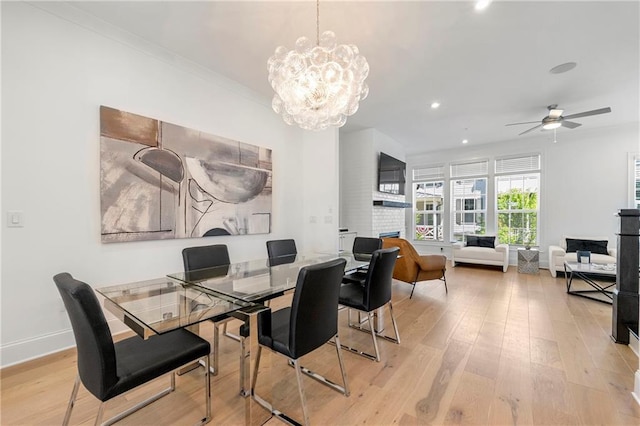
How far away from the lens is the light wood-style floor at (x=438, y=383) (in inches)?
62.8

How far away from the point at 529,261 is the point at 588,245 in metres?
0.99

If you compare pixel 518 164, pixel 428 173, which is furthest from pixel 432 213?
pixel 518 164

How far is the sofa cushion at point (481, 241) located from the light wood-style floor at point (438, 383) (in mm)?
3158

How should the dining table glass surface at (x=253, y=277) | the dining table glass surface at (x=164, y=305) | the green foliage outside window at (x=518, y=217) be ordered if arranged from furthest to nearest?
the green foliage outside window at (x=518, y=217) → the dining table glass surface at (x=253, y=277) → the dining table glass surface at (x=164, y=305)

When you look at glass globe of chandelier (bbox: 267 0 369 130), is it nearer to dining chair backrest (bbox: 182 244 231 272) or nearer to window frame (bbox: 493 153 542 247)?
dining chair backrest (bbox: 182 244 231 272)

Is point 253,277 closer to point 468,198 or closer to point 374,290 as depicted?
point 374,290

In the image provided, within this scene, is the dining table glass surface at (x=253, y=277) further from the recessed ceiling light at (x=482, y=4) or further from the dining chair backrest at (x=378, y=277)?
the recessed ceiling light at (x=482, y=4)

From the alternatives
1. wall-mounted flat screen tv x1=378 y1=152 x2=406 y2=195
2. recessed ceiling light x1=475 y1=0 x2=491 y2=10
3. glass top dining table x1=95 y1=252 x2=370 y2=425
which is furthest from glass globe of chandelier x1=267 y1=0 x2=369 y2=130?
wall-mounted flat screen tv x1=378 y1=152 x2=406 y2=195

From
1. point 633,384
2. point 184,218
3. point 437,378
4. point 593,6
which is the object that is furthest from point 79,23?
point 633,384

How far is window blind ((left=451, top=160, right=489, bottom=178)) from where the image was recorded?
6698mm

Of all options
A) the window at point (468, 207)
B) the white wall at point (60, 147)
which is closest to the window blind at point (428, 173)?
the window at point (468, 207)

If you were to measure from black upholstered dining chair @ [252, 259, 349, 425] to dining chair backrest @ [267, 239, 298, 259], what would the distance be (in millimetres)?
1360

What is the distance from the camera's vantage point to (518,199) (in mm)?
6316

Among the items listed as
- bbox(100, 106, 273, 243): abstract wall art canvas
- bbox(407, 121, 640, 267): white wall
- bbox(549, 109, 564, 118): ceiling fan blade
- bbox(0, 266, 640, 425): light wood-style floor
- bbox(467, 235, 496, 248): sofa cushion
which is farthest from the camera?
bbox(467, 235, 496, 248): sofa cushion
